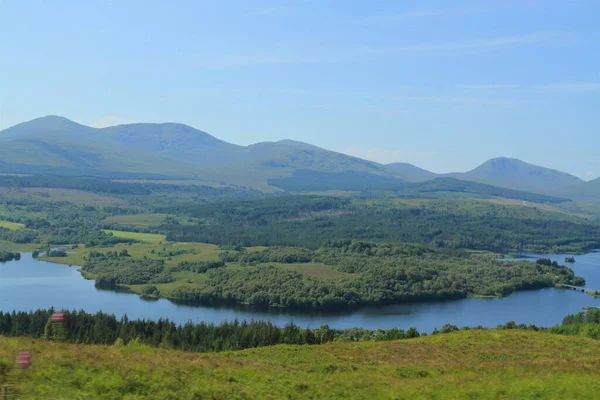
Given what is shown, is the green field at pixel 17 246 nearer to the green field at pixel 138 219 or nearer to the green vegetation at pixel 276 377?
the green field at pixel 138 219

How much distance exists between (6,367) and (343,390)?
9.17 metres

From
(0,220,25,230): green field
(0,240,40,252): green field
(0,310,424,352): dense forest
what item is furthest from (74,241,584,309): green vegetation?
(0,220,25,230): green field

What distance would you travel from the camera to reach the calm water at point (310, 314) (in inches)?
2904

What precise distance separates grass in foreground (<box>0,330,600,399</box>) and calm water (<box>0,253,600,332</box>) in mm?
45684

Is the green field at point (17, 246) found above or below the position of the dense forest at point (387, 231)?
below

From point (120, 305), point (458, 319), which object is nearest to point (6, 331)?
point (120, 305)

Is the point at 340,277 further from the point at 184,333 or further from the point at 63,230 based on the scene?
the point at 63,230

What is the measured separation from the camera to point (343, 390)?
61.2 feet

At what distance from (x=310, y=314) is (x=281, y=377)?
59.2 m

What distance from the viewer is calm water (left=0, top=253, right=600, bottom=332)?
73.8 m

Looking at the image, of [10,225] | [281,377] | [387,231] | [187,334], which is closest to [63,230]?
[10,225]

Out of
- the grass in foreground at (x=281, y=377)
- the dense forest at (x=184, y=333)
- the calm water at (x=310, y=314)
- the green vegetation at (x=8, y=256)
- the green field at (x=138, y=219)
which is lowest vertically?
the calm water at (x=310, y=314)

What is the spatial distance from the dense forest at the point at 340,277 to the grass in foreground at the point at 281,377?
195 ft

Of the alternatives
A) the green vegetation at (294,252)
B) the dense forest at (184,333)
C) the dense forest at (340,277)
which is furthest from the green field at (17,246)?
the dense forest at (184,333)
